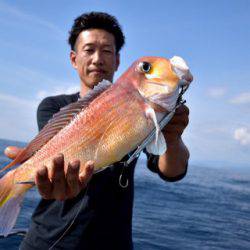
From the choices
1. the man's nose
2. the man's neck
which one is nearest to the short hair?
the man's nose

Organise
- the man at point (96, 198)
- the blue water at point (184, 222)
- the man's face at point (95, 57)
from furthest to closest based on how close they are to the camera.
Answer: the blue water at point (184, 222) < the man's face at point (95, 57) < the man at point (96, 198)

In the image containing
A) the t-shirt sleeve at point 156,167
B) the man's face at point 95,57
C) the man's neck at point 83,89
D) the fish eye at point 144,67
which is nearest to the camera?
the fish eye at point 144,67

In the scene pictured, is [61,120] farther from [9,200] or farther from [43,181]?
[9,200]

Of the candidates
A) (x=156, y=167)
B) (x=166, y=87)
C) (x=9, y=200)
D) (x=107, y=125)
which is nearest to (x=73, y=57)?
(x=156, y=167)

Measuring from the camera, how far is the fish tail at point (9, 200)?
3.28m

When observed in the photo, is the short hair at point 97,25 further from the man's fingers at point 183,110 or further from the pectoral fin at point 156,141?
the pectoral fin at point 156,141

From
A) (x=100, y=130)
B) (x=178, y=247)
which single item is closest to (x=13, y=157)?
(x=100, y=130)

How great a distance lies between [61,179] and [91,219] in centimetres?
114

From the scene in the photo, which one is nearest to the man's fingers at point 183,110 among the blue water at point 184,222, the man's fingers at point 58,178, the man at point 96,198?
the man at point 96,198

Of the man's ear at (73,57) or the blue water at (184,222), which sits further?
the blue water at (184,222)

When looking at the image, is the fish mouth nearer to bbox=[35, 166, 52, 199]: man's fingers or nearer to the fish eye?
the fish eye

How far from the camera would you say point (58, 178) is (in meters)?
3.43

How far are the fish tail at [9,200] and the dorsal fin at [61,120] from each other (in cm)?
20

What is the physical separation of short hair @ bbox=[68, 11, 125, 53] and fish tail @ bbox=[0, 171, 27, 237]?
108 inches
